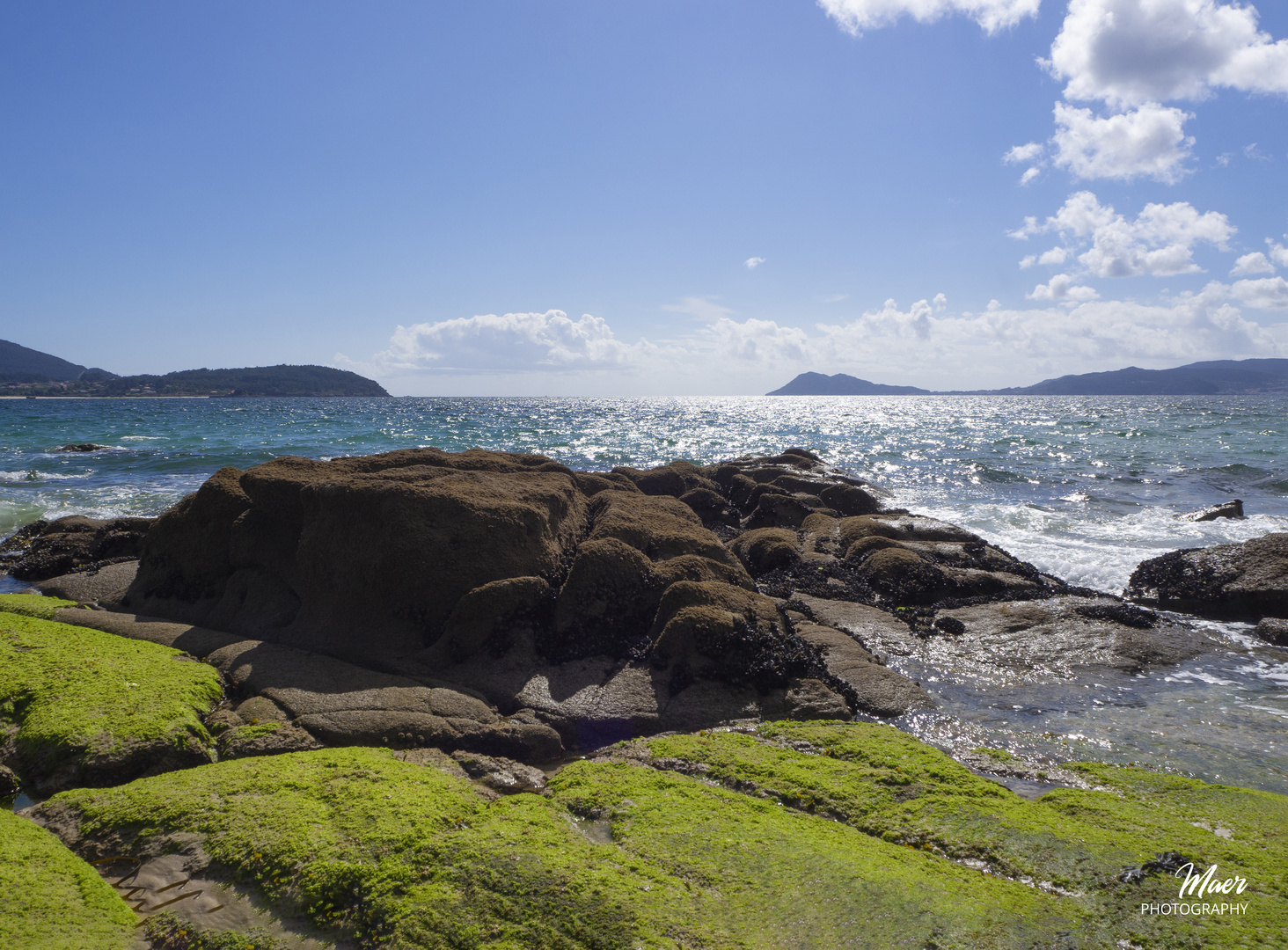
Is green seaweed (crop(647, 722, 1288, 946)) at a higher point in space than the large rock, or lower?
lower

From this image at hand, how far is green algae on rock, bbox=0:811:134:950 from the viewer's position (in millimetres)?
3295

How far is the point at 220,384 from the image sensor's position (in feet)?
521

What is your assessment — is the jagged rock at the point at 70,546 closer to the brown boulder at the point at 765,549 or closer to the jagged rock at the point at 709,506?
the brown boulder at the point at 765,549

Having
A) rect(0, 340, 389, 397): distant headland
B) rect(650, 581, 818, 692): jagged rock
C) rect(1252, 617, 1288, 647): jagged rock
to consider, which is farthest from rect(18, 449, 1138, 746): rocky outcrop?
rect(0, 340, 389, 397): distant headland

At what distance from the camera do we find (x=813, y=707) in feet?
22.3

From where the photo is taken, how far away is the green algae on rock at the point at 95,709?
5.16 m

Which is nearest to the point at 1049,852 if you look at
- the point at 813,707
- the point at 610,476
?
the point at 813,707

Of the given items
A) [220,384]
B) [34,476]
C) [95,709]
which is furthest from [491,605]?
[220,384]

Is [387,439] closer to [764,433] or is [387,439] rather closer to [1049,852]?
[764,433]

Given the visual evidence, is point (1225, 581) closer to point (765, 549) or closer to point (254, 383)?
point (765, 549)

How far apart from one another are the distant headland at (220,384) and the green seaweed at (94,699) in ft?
515

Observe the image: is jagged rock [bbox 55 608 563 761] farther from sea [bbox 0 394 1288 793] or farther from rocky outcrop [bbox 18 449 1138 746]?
sea [bbox 0 394 1288 793]

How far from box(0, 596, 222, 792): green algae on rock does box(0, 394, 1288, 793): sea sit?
670 centimetres

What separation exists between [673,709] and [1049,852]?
3.42 meters
